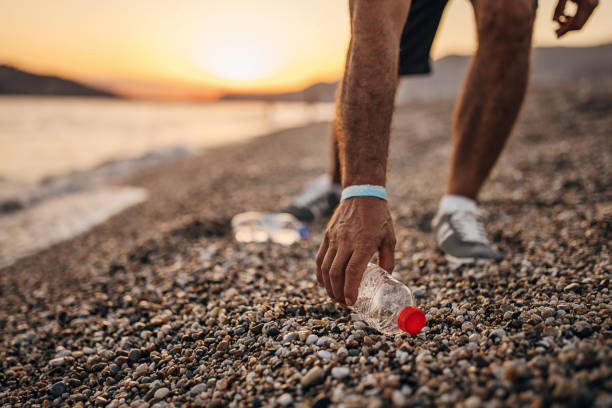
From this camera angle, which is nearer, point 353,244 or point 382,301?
point 353,244

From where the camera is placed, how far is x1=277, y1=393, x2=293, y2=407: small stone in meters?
1.44

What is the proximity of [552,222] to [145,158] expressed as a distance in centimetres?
1557

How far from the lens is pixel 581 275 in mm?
2188

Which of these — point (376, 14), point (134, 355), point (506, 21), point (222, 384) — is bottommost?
point (134, 355)

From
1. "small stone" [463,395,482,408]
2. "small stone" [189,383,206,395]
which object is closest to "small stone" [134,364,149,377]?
"small stone" [189,383,206,395]

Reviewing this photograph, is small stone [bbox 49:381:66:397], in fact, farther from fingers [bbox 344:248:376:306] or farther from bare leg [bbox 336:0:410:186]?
bare leg [bbox 336:0:410:186]

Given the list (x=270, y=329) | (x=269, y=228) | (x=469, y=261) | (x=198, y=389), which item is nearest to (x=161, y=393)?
(x=198, y=389)

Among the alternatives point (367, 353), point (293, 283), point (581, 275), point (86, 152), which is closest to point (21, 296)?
point (293, 283)

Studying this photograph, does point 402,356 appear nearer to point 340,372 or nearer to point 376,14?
point 340,372

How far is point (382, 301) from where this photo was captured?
203 cm

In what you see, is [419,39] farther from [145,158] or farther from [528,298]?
[145,158]

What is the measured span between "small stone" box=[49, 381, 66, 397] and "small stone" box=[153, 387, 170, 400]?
2.24 feet

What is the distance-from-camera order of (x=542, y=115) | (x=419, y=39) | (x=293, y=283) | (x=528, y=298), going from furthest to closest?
(x=542, y=115) < (x=419, y=39) < (x=293, y=283) < (x=528, y=298)

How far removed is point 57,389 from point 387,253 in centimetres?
200
